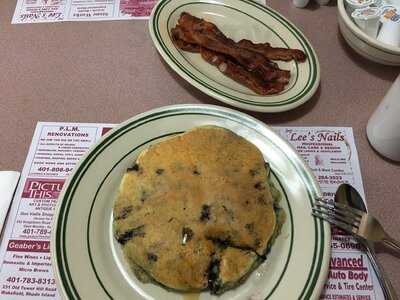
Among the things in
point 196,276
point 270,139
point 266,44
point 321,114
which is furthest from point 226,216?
point 266,44

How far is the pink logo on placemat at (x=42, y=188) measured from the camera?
2.63 feet

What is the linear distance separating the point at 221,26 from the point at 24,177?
642mm

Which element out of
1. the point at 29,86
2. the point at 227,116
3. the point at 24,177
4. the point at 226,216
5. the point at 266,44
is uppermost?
the point at 266,44

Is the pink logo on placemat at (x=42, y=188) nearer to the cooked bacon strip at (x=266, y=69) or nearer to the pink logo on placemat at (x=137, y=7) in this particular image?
the cooked bacon strip at (x=266, y=69)

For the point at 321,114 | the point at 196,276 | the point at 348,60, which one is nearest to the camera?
the point at 196,276

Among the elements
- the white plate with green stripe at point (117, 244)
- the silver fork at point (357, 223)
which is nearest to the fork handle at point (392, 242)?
the silver fork at point (357, 223)

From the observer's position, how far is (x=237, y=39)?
1073mm

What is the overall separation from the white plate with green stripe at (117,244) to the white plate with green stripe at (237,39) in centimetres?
9

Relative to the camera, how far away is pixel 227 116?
2.75 feet

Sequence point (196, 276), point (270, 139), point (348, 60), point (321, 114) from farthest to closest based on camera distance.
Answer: point (348, 60)
point (321, 114)
point (270, 139)
point (196, 276)

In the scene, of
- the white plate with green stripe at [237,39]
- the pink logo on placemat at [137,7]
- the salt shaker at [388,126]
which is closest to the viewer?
the salt shaker at [388,126]

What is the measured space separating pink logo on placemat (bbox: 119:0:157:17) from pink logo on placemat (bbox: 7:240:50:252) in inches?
27.4

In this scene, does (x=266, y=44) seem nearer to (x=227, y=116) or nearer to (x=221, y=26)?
(x=221, y=26)

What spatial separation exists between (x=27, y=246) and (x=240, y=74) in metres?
0.60
